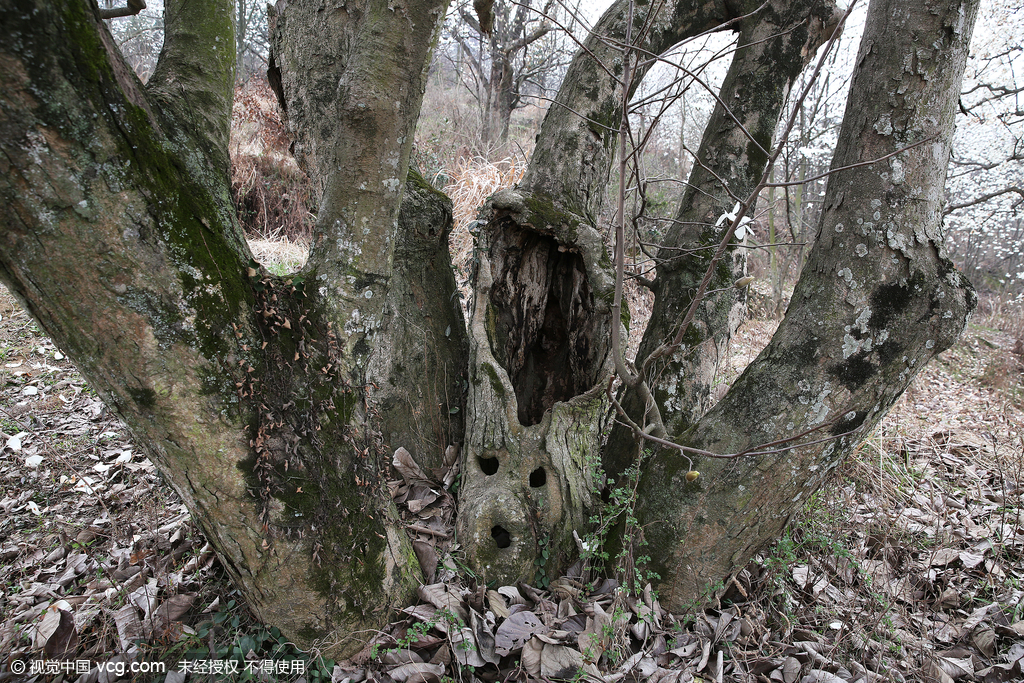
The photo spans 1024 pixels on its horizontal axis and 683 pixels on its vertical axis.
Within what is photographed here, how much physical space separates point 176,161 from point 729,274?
2.65 m

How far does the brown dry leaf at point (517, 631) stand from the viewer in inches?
75.5

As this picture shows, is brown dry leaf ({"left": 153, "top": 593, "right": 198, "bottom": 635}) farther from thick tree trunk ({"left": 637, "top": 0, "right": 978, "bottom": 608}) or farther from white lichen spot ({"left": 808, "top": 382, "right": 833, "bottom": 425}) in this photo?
white lichen spot ({"left": 808, "top": 382, "right": 833, "bottom": 425})

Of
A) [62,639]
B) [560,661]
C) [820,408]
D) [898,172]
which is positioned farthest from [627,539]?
[62,639]

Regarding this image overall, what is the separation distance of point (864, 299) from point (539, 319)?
168 cm

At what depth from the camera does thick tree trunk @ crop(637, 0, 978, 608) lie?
1756 mm

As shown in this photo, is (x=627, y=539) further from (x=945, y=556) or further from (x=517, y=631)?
(x=945, y=556)

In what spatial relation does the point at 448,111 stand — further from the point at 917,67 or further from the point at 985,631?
the point at 985,631

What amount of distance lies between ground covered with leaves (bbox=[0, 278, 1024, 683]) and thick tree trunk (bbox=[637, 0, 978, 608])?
0.49m

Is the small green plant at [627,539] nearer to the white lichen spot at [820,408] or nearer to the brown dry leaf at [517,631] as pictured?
the brown dry leaf at [517,631]

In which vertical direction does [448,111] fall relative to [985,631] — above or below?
above

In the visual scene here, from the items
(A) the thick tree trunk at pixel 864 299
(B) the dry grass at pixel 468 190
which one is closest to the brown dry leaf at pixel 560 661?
(A) the thick tree trunk at pixel 864 299

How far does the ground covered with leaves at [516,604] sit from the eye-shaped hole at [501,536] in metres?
0.19

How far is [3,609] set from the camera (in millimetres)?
2100

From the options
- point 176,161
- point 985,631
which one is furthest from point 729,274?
point 176,161
